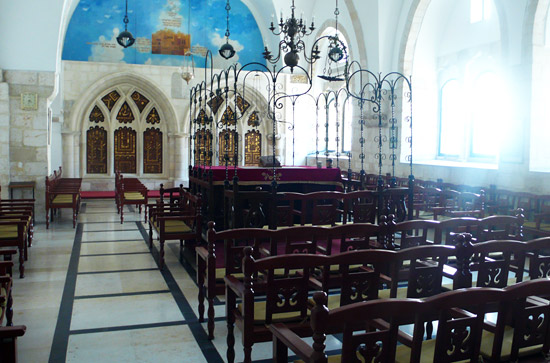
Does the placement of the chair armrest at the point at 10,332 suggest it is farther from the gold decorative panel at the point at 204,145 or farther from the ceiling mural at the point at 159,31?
the ceiling mural at the point at 159,31

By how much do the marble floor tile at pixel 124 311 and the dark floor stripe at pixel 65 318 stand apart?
56mm

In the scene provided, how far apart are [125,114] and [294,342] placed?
13.8 metres

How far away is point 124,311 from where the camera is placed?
4488 millimetres

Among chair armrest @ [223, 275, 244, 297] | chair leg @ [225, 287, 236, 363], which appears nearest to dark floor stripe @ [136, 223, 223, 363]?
chair leg @ [225, 287, 236, 363]

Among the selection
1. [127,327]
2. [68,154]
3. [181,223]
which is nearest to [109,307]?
[127,327]

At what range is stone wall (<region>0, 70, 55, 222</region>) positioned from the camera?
9062mm

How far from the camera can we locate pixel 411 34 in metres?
11.3

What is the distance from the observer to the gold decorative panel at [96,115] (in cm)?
1474

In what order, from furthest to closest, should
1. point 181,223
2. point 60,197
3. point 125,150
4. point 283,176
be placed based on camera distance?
1. point 125,150
2. point 60,197
3. point 283,176
4. point 181,223

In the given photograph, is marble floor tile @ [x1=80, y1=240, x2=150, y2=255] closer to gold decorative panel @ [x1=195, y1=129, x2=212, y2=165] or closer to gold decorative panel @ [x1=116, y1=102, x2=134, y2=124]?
gold decorative panel @ [x1=195, y1=129, x2=212, y2=165]

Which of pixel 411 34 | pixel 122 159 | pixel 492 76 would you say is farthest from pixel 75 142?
pixel 492 76

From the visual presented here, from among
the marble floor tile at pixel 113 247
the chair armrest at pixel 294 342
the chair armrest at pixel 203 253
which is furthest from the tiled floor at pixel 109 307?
the chair armrest at pixel 294 342

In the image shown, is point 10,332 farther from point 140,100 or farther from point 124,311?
point 140,100

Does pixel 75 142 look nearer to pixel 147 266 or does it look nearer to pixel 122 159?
pixel 122 159
